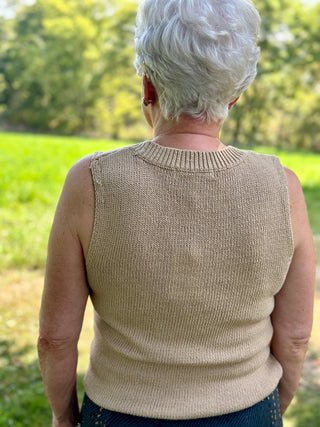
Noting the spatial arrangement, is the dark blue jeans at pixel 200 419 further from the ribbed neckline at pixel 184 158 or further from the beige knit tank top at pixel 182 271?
the ribbed neckline at pixel 184 158

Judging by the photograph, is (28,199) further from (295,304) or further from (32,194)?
(295,304)

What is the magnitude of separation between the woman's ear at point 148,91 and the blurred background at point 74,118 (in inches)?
94.8

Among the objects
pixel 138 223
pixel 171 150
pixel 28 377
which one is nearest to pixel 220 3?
pixel 171 150

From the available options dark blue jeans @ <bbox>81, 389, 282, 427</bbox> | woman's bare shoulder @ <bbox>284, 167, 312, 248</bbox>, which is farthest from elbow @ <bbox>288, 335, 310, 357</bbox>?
woman's bare shoulder @ <bbox>284, 167, 312, 248</bbox>

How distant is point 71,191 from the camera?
3.79 feet

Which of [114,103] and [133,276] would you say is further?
[114,103]

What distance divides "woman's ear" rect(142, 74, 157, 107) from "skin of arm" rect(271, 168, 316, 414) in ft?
1.29

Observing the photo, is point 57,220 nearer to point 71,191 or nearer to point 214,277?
point 71,191

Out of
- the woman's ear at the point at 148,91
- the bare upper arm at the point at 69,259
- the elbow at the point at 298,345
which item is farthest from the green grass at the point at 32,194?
the woman's ear at the point at 148,91

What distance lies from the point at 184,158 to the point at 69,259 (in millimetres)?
378

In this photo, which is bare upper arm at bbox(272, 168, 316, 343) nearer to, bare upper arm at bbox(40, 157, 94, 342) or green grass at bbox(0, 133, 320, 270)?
bare upper arm at bbox(40, 157, 94, 342)

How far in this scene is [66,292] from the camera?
1254 millimetres

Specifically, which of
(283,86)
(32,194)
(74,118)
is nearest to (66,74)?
(74,118)

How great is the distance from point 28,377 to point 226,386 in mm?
2507
